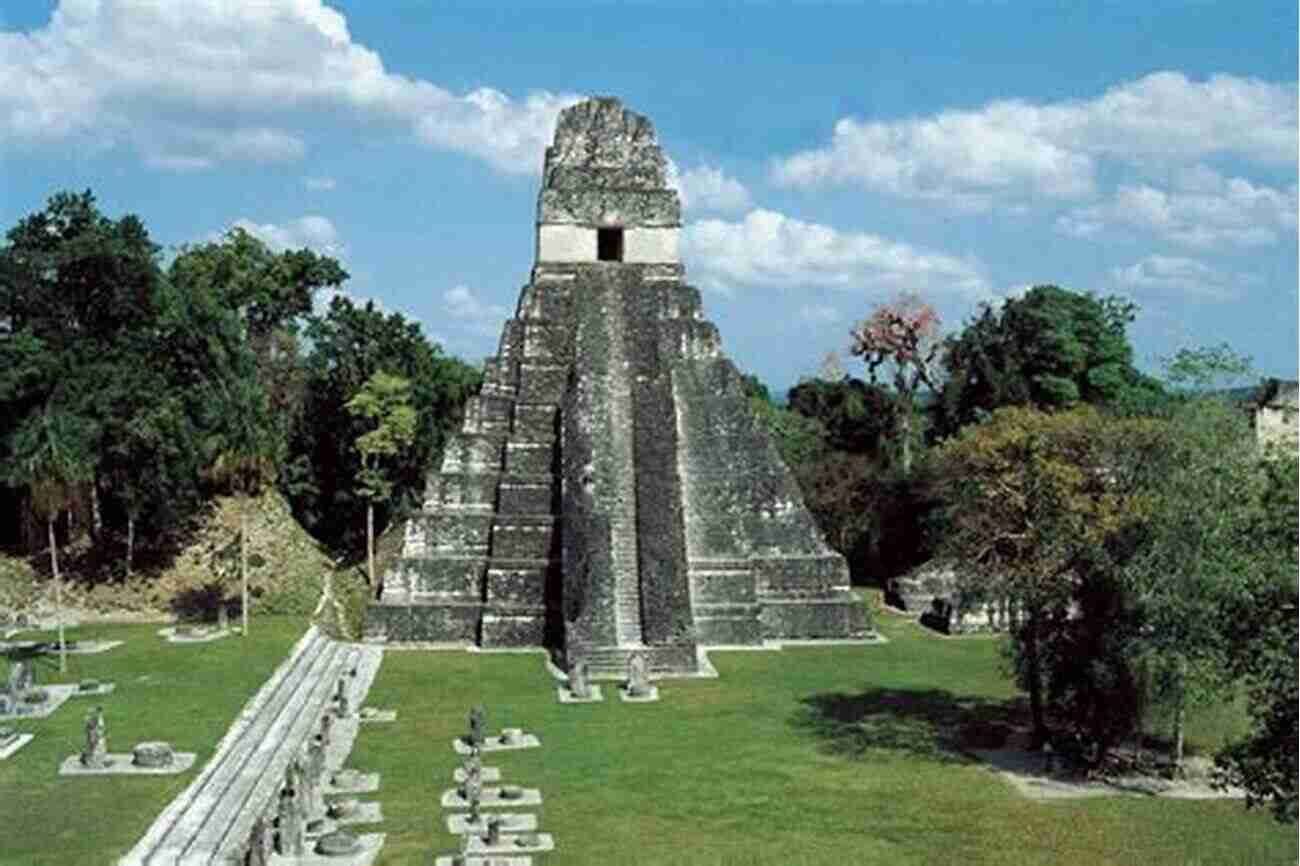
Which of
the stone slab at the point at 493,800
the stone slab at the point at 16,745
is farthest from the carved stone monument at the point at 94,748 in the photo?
the stone slab at the point at 493,800

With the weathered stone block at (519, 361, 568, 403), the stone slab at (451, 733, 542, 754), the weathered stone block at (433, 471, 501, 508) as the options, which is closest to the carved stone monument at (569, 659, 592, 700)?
the stone slab at (451, 733, 542, 754)

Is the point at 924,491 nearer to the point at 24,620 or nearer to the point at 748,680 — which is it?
the point at 748,680

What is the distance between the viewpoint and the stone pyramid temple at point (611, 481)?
88.1 ft

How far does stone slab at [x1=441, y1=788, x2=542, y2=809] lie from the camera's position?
16.6 m

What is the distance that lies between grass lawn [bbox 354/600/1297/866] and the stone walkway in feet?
3.11

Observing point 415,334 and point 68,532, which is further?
point 415,334

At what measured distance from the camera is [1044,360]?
42.6 meters

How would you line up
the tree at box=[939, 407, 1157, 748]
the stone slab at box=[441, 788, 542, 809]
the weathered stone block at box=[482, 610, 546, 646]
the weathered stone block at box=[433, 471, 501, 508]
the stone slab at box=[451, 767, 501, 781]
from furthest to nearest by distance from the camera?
the weathered stone block at box=[433, 471, 501, 508]
the weathered stone block at box=[482, 610, 546, 646]
the tree at box=[939, 407, 1157, 748]
the stone slab at box=[451, 767, 501, 781]
the stone slab at box=[441, 788, 542, 809]

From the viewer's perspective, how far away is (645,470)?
28.5 m

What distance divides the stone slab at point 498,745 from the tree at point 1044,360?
81.0 feet

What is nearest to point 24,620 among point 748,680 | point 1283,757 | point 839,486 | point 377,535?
point 377,535

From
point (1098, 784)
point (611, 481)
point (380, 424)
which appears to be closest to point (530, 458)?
point (611, 481)

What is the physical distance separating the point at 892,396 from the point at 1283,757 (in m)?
33.2

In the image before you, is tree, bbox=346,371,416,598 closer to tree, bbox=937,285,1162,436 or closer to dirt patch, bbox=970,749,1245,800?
tree, bbox=937,285,1162,436
